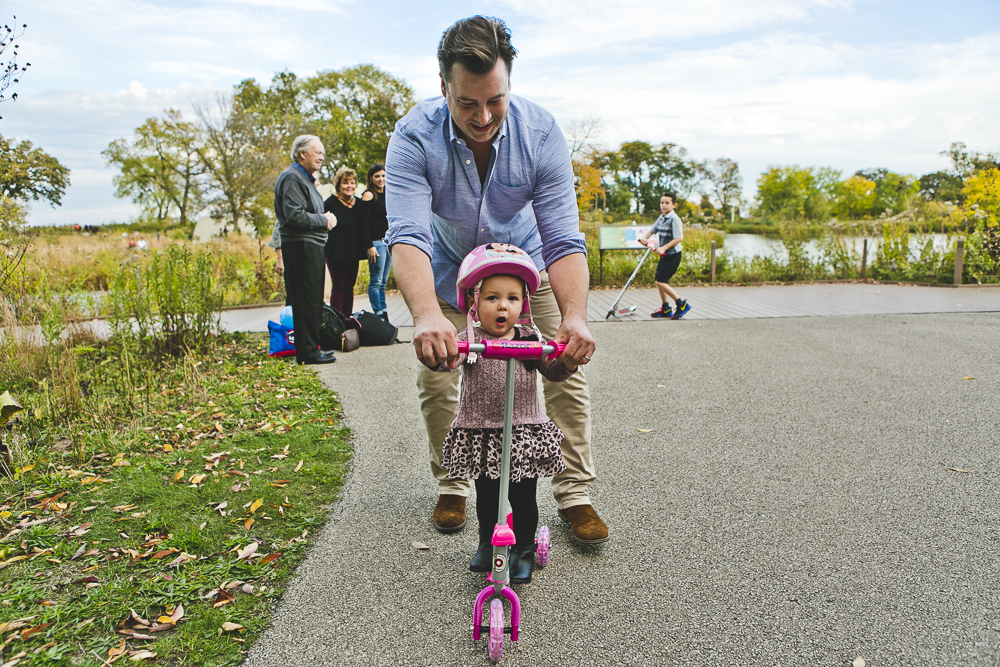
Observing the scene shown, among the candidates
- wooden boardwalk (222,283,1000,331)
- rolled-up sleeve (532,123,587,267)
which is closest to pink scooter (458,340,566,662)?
rolled-up sleeve (532,123,587,267)

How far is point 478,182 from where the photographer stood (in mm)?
2627

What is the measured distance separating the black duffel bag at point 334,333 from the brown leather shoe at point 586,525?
489 cm

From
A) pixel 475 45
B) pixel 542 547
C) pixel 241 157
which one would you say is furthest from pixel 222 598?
pixel 241 157

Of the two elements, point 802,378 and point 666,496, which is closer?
point 666,496

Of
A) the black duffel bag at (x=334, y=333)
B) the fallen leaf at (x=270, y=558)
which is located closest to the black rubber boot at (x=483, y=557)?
the fallen leaf at (x=270, y=558)

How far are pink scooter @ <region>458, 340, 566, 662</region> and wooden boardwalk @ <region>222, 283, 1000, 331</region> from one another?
776cm

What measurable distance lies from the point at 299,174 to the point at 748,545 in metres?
5.59

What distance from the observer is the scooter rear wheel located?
2.74m

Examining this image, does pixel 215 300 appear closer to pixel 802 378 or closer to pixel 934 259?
pixel 802 378

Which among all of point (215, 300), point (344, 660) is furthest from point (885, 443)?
point (215, 300)

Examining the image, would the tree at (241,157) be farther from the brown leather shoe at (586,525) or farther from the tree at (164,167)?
the brown leather shoe at (586,525)

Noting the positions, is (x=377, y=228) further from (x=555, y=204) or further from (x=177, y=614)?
(x=177, y=614)

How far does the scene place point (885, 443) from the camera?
4328mm

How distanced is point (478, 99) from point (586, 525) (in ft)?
6.19
